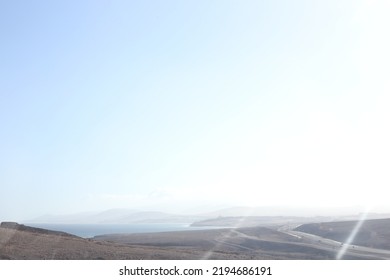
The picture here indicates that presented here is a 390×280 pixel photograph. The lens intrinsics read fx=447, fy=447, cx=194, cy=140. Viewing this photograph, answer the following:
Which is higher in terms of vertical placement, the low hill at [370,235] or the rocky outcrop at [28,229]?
the rocky outcrop at [28,229]

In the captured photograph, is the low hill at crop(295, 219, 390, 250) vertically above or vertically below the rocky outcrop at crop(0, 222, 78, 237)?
below

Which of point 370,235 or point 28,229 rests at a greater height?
point 28,229

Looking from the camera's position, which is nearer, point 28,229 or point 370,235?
point 28,229

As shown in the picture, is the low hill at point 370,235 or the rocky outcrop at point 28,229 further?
the low hill at point 370,235

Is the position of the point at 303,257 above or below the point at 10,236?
below

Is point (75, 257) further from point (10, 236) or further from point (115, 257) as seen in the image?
point (10, 236)

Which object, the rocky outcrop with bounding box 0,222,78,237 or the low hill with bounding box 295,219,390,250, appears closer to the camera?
the rocky outcrop with bounding box 0,222,78,237
